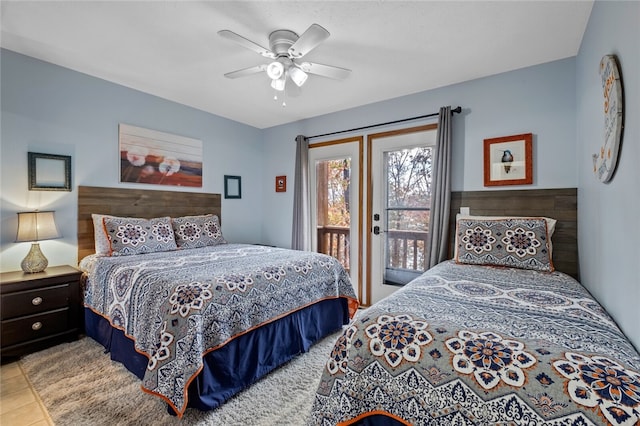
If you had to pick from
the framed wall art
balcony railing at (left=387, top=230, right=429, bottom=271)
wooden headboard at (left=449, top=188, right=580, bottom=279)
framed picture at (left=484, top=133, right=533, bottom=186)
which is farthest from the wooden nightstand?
framed picture at (left=484, top=133, right=533, bottom=186)

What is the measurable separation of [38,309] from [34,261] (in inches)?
16.0

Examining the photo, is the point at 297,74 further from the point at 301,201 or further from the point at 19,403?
the point at 19,403

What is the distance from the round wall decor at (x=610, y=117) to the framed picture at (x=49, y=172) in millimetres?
4046

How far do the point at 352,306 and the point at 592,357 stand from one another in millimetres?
2214

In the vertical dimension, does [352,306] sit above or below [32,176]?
below

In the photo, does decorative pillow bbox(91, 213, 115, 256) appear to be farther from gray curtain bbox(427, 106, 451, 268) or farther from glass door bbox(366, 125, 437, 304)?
gray curtain bbox(427, 106, 451, 268)

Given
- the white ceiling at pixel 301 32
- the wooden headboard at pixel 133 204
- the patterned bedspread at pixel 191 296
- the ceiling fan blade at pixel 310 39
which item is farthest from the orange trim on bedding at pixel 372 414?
the wooden headboard at pixel 133 204

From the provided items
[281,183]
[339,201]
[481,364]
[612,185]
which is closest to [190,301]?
[481,364]

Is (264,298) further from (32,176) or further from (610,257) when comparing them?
(32,176)

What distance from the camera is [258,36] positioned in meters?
2.24

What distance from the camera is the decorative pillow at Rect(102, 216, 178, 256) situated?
2.74m

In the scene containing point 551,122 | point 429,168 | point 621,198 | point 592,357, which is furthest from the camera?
point 429,168

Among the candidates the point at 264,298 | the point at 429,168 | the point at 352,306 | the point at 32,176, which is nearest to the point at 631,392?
the point at 264,298

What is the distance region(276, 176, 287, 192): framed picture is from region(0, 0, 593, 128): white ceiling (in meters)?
1.51
